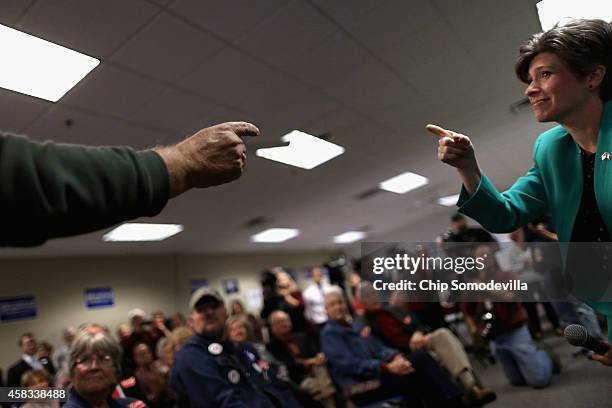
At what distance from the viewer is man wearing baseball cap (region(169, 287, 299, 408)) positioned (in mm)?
1957

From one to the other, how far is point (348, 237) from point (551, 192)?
35.8 ft

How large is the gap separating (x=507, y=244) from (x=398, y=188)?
17.0 feet

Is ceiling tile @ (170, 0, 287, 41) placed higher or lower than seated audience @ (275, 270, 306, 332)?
higher

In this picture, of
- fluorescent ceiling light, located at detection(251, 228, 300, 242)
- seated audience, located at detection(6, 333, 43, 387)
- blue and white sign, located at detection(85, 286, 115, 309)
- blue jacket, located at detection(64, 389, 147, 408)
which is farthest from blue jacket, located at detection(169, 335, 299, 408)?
blue and white sign, located at detection(85, 286, 115, 309)

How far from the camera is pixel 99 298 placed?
7.79 meters

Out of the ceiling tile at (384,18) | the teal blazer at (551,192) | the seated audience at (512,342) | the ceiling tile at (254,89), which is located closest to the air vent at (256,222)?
the ceiling tile at (254,89)

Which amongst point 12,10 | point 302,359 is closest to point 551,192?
point 12,10

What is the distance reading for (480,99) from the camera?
2445mm

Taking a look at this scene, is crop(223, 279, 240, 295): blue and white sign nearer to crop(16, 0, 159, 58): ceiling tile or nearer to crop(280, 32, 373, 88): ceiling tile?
crop(280, 32, 373, 88): ceiling tile

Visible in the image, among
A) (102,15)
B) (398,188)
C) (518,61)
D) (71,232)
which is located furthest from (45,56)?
(398,188)

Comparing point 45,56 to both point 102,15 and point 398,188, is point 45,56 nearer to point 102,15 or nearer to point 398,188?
point 102,15

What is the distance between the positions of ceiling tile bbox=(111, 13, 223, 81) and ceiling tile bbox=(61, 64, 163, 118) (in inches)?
5.5

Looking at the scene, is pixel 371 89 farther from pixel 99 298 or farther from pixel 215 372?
pixel 99 298

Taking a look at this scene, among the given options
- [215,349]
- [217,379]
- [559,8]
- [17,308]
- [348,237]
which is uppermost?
[559,8]
